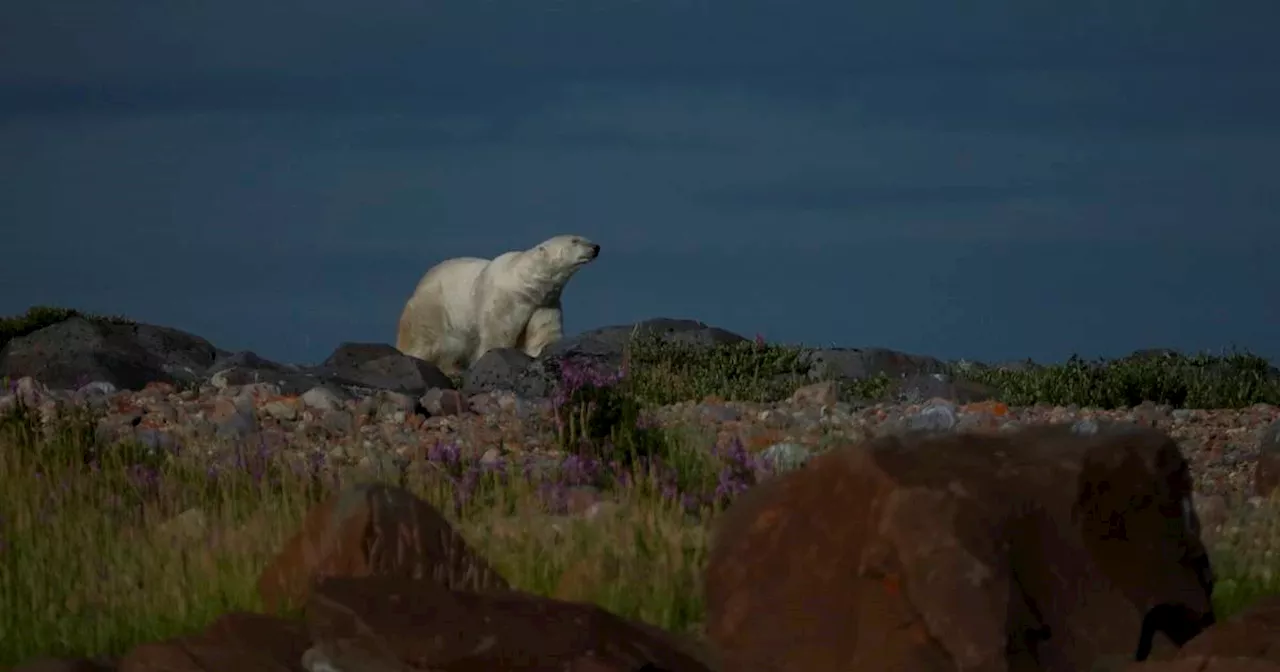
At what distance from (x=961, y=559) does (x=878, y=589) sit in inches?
9.7

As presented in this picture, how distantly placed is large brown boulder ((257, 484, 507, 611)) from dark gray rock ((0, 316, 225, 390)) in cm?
1047

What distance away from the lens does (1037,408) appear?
1412cm

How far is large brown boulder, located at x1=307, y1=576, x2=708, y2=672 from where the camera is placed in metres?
4.27

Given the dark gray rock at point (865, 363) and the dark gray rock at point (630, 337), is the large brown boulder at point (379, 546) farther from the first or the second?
the dark gray rock at point (865, 363)

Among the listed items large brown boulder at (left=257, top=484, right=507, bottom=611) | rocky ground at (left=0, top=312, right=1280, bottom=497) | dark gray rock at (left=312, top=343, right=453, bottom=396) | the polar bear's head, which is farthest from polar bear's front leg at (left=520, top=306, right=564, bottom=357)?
large brown boulder at (left=257, top=484, right=507, bottom=611)

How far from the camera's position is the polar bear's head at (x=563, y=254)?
1959cm

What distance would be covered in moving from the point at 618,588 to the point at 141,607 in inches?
64.6

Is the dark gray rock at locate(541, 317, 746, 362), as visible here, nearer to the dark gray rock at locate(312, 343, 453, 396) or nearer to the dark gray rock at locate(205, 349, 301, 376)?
the dark gray rock at locate(312, 343, 453, 396)

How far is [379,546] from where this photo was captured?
5.27 metres

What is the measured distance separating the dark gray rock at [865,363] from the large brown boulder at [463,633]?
14360 mm

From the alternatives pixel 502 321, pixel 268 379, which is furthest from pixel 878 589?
pixel 502 321

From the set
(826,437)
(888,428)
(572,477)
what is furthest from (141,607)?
(888,428)

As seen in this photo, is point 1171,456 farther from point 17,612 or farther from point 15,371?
point 15,371

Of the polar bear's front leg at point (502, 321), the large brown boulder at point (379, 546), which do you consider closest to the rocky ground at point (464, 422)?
the large brown boulder at point (379, 546)
